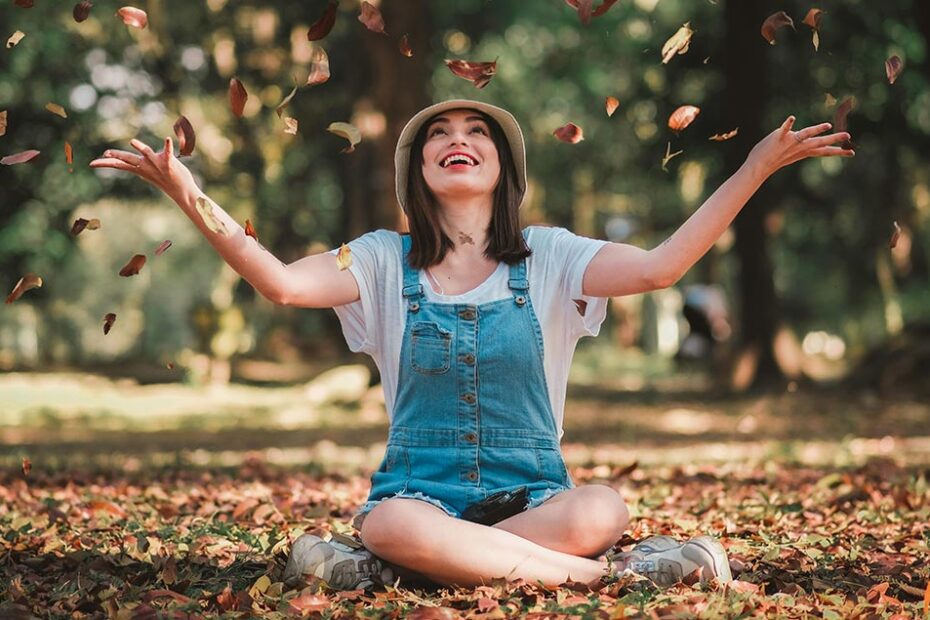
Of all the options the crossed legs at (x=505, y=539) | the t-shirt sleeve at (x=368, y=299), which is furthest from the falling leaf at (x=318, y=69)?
A: the crossed legs at (x=505, y=539)

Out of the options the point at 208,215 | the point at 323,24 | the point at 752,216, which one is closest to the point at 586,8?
the point at 323,24

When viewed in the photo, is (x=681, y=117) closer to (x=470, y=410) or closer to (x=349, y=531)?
(x=470, y=410)

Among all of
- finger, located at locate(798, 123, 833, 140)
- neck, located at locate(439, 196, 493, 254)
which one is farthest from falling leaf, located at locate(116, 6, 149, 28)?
finger, located at locate(798, 123, 833, 140)

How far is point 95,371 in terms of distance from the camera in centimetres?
2223

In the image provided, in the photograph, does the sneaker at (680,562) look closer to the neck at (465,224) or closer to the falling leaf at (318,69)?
the neck at (465,224)

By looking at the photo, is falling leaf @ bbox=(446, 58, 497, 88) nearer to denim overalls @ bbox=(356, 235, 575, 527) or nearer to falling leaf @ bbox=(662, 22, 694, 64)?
falling leaf @ bbox=(662, 22, 694, 64)

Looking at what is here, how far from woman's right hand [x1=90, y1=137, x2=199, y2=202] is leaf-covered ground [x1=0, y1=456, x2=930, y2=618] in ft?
3.93

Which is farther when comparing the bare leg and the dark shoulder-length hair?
the dark shoulder-length hair

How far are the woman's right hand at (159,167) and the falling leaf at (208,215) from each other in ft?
0.19

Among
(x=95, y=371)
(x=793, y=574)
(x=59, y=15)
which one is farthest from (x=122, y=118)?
(x=793, y=574)

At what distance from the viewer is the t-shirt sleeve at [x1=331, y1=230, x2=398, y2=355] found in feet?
13.2

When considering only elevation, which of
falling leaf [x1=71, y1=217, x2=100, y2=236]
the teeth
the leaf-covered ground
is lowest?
the leaf-covered ground

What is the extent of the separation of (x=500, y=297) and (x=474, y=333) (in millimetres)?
175

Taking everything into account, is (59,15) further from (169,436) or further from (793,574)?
(793,574)
